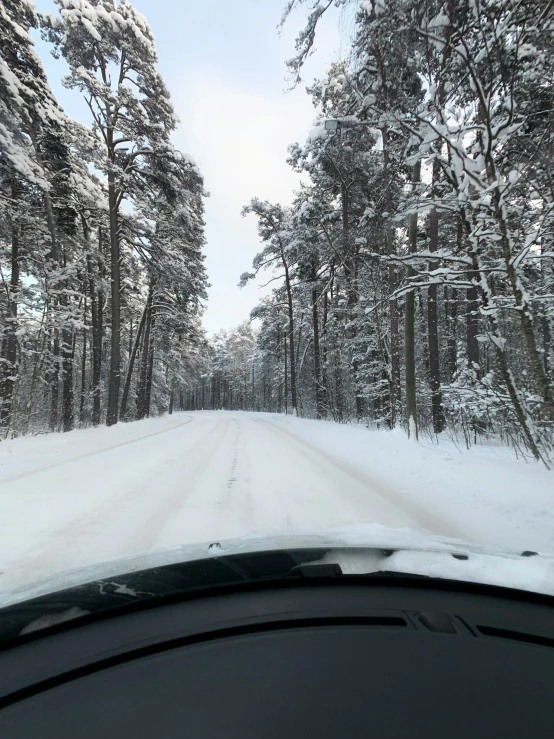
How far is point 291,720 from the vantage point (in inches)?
31.0

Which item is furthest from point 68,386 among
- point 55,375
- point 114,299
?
point 55,375

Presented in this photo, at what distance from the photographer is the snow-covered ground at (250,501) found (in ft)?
9.48

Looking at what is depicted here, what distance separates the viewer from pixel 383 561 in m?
1.53

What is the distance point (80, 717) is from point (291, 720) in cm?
45

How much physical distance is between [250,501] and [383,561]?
280cm

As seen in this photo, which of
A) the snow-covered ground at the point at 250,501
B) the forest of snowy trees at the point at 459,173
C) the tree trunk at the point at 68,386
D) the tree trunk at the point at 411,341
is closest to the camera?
the snow-covered ground at the point at 250,501

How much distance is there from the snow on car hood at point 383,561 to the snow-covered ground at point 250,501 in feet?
0.70

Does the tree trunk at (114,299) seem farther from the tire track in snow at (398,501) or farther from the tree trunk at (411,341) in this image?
the tree trunk at (411,341)

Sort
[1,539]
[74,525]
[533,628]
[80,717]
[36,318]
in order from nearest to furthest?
1. [80,717]
2. [533,628]
3. [1,539]
4. [74,525]
5. [36,318]

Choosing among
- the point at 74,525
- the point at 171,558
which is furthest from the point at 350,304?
the point at 171,558

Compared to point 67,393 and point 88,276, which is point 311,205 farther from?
point 67,393

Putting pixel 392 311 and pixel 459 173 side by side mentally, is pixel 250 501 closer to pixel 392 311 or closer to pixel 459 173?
pixel 459 173

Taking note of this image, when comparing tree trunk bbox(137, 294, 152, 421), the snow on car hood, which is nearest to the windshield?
the snow on car hood

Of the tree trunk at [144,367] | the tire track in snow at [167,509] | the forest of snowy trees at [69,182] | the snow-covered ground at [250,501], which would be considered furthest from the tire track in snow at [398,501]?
the tree trunk at [144,367]
